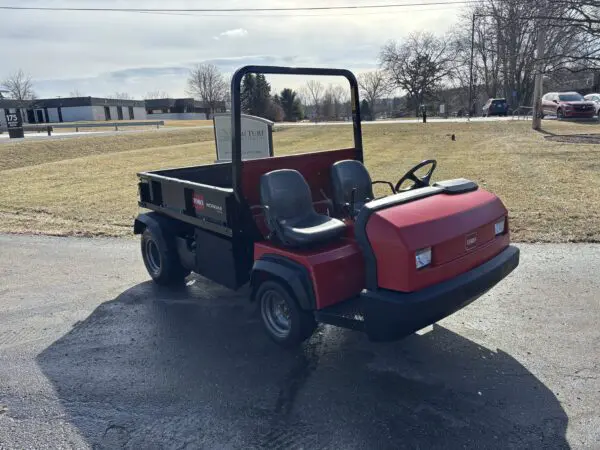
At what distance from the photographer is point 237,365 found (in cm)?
355

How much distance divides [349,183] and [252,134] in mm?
4876

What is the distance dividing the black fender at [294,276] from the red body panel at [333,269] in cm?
4

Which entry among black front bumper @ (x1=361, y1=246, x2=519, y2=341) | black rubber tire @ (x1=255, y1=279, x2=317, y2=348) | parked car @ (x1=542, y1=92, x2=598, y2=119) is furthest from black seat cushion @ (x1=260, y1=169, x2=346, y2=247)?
parked car @ (x1=542, y1=92, x2=598, y2=119)

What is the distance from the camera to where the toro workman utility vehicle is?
9.83 ft

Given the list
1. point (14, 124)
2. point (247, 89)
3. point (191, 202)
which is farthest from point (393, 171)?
point (14, 124)

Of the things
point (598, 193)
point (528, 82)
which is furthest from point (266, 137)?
point (528, 82)

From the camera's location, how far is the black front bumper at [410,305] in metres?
2.92

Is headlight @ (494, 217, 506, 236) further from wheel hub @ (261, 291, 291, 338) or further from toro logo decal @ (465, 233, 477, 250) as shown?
wheel hub @ (261, 291, 291, 338)

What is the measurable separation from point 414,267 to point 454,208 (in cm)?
63

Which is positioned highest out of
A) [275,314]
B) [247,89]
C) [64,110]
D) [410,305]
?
[64,110]

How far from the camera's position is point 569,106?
79.8 ft

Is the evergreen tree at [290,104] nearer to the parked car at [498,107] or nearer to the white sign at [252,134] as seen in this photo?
the parked car at [498,107]

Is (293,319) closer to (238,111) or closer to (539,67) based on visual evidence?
(238,111)

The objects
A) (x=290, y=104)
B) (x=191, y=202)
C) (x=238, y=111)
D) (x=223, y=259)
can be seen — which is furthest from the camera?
(x=290, y=104)
